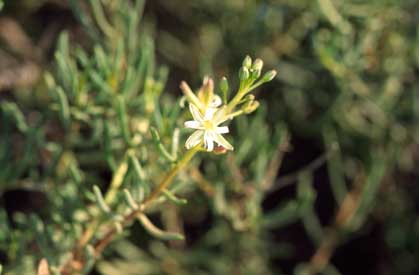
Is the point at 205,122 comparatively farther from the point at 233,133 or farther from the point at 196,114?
the point at 233,133

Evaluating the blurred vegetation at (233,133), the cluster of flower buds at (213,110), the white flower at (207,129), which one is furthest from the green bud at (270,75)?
the blurred vegetation at (233,133)

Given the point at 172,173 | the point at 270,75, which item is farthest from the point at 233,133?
the point at 270,75

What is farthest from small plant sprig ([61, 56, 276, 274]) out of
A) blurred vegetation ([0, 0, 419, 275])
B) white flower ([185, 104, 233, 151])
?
blurred vegetation ([0, 0, 419, 275])

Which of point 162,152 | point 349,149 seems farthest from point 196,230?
point 162,152

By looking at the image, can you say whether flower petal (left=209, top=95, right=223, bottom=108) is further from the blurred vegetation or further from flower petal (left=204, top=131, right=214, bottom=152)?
the blurred vegetation

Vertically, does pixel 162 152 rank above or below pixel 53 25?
below

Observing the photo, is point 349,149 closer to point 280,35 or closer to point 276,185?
point 276,185

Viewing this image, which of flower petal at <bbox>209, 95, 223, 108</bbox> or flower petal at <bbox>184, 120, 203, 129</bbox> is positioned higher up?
flower petal at <bbox>209, 95, 223, 108</bbox>
